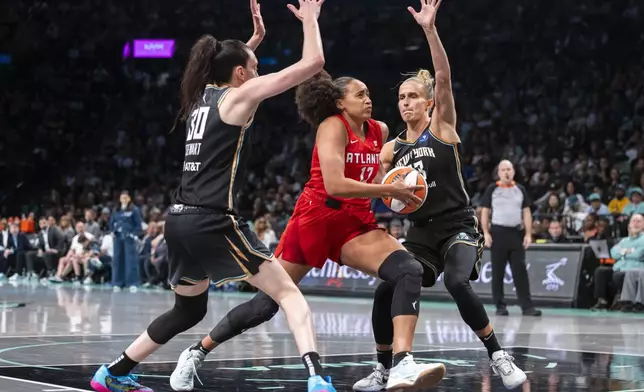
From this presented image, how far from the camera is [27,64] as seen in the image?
34469 mm

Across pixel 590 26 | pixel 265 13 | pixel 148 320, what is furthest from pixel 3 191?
pixel 148 320

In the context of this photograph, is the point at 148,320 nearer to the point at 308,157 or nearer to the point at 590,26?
the point at 308,157

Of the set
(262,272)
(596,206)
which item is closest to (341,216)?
(262,272)

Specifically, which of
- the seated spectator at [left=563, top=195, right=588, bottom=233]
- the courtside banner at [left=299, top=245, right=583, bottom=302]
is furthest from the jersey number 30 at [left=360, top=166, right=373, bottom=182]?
the seated spectator at [left=563, top=195, right=588, bottom=233]

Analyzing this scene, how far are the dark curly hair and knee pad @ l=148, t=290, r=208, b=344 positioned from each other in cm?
143

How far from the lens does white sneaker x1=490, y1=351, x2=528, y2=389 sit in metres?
6.21

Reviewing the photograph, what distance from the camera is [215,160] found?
18.3ft

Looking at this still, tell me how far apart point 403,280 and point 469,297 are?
58 cm

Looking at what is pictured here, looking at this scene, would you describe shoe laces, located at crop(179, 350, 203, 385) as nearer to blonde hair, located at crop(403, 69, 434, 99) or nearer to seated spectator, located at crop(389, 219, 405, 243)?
blonde hair, located at crop(403, 69, 434, 99)

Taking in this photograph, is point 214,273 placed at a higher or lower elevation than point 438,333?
higher

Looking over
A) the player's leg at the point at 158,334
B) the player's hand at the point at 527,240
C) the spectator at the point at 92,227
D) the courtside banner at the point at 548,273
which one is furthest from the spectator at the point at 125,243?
the player's leg at the point at 158,334

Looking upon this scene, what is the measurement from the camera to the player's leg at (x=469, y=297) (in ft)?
20.7

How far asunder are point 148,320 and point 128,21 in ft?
74.9

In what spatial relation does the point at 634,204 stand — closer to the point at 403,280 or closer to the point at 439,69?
the point at 439,69
